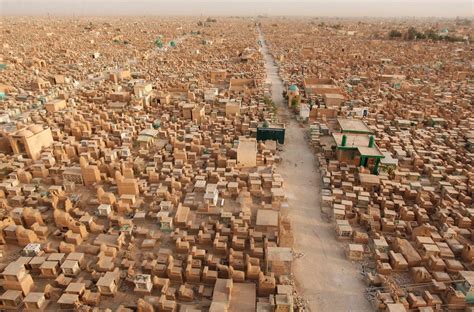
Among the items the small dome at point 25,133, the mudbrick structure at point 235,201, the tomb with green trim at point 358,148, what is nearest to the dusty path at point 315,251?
the mudbrick structure at point 235,201

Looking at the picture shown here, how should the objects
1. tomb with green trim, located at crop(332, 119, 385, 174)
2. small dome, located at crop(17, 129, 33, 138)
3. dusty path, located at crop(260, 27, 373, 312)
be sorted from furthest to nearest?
small dome, located at crop(17, 129, 33, 138) → tomb with green trim, located at crop(332, 119, 385, 174) → dusty path, located at crop(260, 27, 373, 312)

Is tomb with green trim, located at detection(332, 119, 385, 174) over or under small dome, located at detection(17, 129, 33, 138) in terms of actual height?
under

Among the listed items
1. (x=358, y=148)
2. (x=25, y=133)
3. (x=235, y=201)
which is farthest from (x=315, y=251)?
(x=25, y=133)

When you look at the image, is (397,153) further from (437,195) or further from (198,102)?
(198,102)

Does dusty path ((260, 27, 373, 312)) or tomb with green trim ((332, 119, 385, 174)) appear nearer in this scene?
dusty path ((260, 27, 373, 312))

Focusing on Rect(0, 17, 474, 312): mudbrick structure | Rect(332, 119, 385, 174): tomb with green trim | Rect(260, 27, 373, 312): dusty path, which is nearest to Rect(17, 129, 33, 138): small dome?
Rect(0, 17, 474, 312): mudbrick structure

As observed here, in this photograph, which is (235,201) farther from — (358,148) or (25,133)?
(25,133)

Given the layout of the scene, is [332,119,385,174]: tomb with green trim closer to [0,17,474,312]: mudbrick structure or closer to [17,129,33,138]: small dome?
[0,17,474,312]: mudbrick structure

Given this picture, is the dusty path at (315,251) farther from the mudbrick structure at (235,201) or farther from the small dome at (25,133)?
the small dome at (25,133)

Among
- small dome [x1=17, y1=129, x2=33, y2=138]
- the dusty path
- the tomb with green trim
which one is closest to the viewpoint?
the dusty path

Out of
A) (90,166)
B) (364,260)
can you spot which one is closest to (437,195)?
(364,260)
